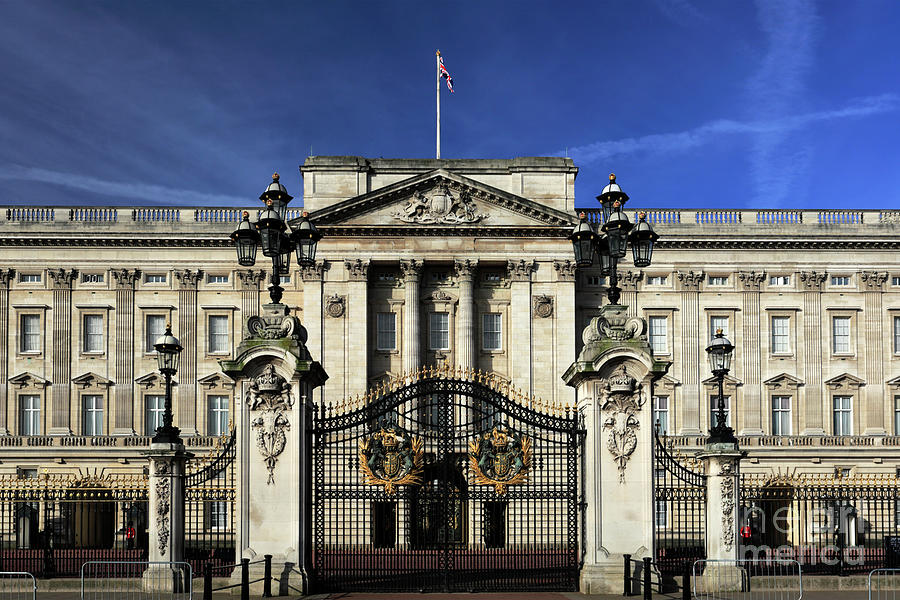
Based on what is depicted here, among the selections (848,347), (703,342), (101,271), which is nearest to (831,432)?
(848,347)

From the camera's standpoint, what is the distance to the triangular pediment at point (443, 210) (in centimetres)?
4859

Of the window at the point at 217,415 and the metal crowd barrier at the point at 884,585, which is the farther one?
the window at the point at 217,415

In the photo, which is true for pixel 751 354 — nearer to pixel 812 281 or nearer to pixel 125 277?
pixel 812 281

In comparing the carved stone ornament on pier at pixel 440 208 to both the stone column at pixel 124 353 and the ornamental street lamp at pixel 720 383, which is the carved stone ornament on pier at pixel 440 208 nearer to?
the stone column at pixel 124 353

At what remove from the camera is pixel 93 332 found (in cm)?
5022

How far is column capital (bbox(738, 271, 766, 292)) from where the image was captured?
167 feet

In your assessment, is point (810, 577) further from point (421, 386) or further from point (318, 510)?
point (318, 510)

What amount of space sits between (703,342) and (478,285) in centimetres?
1185

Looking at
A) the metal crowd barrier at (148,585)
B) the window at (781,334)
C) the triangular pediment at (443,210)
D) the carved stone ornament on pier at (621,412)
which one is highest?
the triangular pediment at (443,210)

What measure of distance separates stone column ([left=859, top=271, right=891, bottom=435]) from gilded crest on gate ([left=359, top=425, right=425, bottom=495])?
36502 millimetres

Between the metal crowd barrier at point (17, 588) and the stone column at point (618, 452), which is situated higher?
the stone column at point (618, 452)

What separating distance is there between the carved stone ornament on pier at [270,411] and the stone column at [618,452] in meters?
6.02

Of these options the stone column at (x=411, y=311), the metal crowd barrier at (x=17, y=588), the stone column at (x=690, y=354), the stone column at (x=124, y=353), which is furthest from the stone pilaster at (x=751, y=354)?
the metal crowd barrier at (x=17, y=588)

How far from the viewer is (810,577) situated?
21047 millimetres
